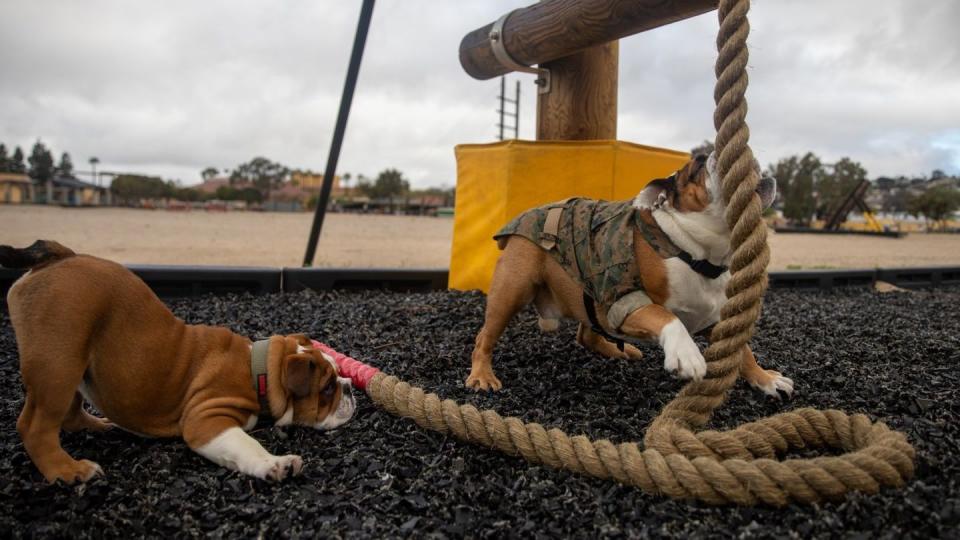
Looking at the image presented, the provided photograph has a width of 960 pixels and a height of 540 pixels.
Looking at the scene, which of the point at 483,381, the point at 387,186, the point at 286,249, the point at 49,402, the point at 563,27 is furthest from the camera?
the point at 387,186

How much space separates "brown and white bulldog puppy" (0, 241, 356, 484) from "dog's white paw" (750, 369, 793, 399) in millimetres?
1805

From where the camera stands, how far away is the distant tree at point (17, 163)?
58250 millimetres

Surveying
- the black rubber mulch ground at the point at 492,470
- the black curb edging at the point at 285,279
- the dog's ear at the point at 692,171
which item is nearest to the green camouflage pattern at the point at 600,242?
the dog's ear at the point at 692,171

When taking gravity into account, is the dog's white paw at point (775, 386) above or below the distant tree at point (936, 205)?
below

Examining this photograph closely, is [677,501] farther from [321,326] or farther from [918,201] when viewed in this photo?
[918,201]

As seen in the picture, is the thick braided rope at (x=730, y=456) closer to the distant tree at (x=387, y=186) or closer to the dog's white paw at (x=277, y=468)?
the dog's white paw at (x=277, y=468)

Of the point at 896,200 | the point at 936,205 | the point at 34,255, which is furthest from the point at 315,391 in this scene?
the point at 896,200

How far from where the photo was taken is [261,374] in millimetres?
2299

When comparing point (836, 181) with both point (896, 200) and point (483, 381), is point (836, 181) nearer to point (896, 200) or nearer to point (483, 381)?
point (896, 200)

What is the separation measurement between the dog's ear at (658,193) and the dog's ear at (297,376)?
4.86ft

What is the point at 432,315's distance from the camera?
4160 millimetres

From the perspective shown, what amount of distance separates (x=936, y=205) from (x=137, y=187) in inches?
2609

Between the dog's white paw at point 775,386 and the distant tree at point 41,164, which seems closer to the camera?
the dog's white paw at point 775,386

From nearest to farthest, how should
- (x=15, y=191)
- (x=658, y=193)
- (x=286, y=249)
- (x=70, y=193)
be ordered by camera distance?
(x=658, y=193) < (x=286, y=249) < (x=15, y=191) < (x=70, y=193)
